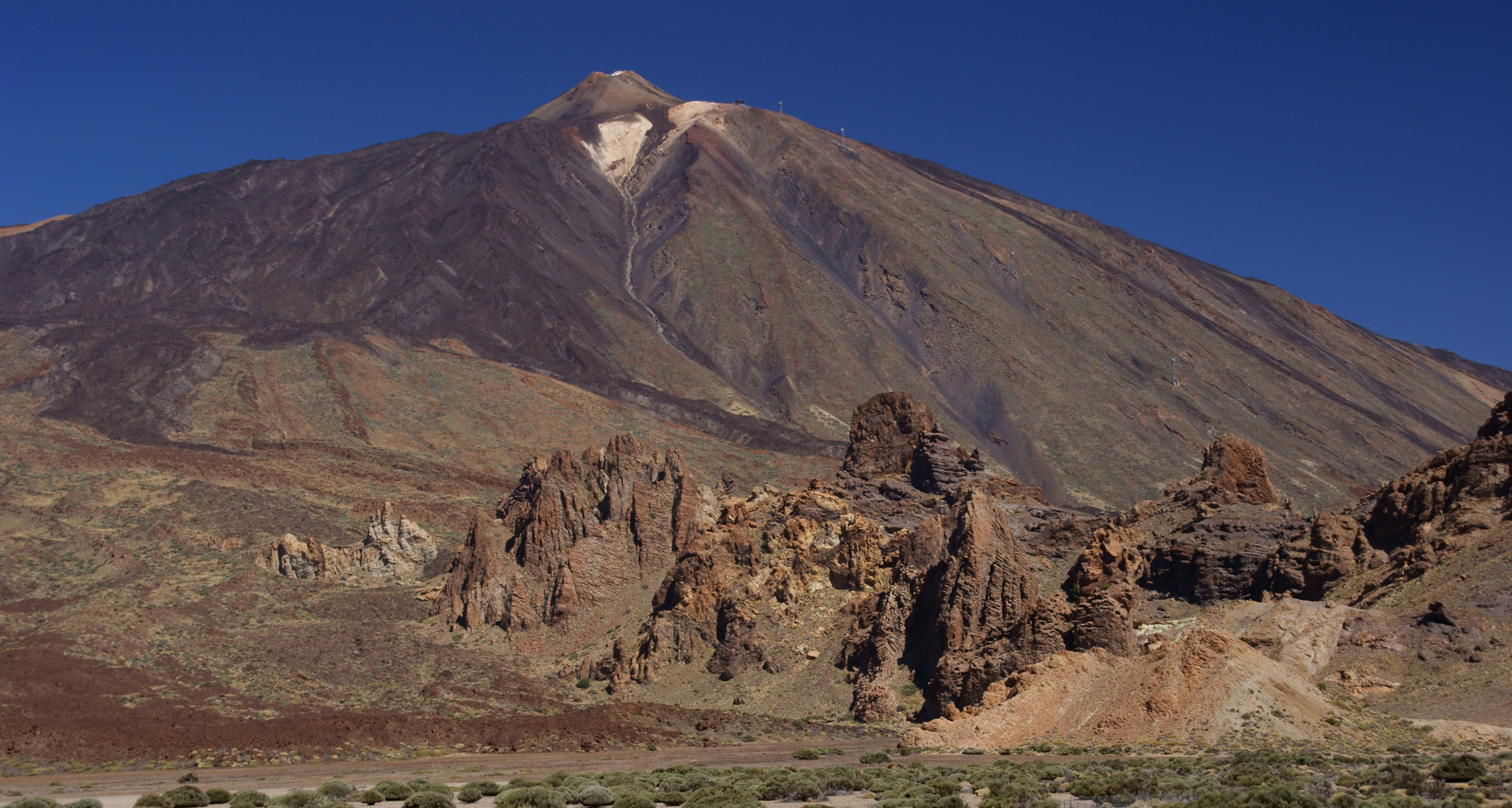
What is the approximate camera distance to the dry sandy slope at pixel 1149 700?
3005cm

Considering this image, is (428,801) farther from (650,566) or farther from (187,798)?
(650,566)

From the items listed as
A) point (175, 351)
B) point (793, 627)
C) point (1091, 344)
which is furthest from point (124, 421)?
point (1091, 344)

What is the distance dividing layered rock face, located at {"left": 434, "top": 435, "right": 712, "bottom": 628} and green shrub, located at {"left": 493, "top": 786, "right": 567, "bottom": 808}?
3105cm

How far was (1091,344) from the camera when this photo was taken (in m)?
175

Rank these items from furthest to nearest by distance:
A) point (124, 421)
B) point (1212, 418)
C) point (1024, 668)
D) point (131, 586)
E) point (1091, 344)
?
point (1091, 344), point (1212, 418), point (124, 421), point (131, 586), point (1024, 668)

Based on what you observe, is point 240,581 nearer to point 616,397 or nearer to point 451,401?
point 451,401

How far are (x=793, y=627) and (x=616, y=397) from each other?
88839mm

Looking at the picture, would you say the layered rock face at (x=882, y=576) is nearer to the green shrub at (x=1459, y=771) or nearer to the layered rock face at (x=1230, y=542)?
the layered rock face at (x=1230, y=542)

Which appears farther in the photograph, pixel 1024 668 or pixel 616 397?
pixel 616 397

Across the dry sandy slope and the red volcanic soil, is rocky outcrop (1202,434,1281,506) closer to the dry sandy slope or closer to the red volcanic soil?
the dry sandy slope

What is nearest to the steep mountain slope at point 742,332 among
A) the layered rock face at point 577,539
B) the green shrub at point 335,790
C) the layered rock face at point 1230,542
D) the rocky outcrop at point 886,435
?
the layered rock face at point 577,539

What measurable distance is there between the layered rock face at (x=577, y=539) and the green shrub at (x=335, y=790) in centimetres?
2884

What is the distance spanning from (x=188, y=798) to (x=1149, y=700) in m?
21.5

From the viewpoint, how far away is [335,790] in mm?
26047
